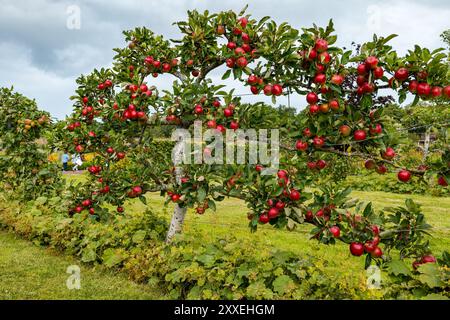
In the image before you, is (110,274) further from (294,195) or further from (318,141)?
(318,141)

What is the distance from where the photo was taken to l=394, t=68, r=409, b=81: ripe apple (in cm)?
368

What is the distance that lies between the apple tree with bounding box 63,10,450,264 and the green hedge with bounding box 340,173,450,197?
400 inches

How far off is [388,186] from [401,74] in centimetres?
1185

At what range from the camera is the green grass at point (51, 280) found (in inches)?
203

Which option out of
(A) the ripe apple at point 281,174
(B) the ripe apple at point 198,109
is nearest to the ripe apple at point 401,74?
(A) the ripe apple at point 281,174

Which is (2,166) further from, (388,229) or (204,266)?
(388,229)

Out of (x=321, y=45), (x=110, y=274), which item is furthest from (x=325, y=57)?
(x=110, y=274)

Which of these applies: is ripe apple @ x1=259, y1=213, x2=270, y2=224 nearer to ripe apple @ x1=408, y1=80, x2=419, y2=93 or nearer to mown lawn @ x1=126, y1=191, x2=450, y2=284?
mown lawn @ x1=126, y1=191, x2=450, y2=284

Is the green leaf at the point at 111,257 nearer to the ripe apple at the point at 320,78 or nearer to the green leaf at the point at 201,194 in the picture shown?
the green leaf at the point at 201,194

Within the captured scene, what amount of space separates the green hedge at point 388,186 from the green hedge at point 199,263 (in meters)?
9.96

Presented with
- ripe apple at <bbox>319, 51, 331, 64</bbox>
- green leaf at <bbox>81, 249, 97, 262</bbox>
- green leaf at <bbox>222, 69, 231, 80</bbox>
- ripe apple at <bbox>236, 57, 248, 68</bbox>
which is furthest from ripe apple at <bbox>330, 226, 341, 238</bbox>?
green leaf at <bbox>81, 249, 97, 262</bbox>

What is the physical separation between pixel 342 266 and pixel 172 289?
216cm

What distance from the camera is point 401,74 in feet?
12.1
